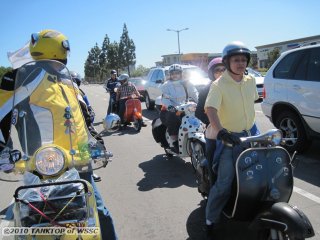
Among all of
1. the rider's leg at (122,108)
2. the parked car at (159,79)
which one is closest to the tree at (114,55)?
the parked car at (159,79)

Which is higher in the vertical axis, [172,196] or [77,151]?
[77,151]

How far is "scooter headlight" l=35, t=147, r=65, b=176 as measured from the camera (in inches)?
95.3

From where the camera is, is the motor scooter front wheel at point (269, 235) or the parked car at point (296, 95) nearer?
the motor scooter front wheel at point (269, 235)

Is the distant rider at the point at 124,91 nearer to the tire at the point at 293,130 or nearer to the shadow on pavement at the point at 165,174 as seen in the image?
the shadow on pavement at the point at 165,174

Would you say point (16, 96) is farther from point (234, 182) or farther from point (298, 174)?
point (298, 174)

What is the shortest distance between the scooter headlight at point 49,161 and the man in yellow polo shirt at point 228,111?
148cm

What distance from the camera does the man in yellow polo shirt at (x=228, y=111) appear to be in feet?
11.2

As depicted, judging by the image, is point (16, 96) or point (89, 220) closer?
point (89, 220)

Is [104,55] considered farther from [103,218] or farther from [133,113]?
[103,218]

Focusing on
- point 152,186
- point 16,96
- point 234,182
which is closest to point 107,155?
point 16,96

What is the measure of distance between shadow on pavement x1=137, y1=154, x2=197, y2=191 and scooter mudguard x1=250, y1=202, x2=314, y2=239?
2.74 m

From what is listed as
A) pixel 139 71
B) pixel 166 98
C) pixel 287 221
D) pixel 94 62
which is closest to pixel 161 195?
pixel 166 98

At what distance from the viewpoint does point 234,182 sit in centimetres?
339

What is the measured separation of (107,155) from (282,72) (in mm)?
5110
